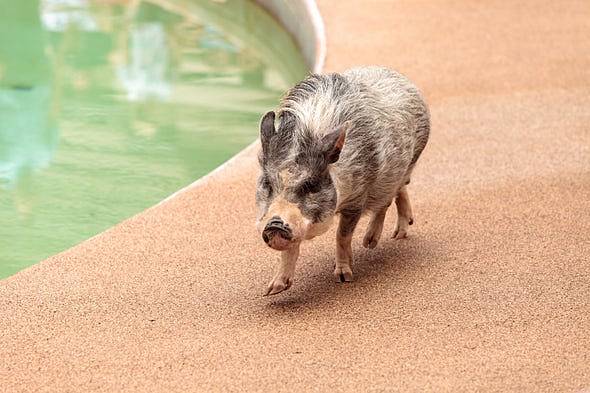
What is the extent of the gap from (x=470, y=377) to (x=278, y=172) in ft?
4.21

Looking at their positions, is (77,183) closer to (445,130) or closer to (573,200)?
(445,130)

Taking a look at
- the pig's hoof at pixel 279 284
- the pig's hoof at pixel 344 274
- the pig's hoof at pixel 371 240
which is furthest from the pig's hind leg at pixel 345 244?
the pig's hoof at pixel 279 284

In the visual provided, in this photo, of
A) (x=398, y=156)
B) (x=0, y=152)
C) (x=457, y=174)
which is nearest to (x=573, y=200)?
(x=457, y=174)

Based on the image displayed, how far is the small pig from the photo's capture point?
17.9 feet

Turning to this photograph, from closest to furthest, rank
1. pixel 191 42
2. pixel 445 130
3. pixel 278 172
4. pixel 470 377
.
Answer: pixel 470 377, pixel 278 172, pixel 445 130, pixel 191 42

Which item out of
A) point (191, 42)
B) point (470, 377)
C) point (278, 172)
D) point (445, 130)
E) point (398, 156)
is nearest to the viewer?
point (470, 377)

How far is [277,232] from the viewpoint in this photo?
5.29 metres

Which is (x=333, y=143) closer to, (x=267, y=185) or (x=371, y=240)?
(x=267, y=185)

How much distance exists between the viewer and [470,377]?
497 centimetres

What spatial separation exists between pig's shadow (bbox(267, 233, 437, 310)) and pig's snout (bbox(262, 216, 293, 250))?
568mm

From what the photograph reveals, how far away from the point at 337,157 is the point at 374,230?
969mm

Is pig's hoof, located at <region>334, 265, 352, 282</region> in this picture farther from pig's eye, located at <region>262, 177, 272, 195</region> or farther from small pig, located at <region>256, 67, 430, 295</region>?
pig's eye, located at <region>262, 177, 272, 195</region>

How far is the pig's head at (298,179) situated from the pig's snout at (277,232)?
24 mm

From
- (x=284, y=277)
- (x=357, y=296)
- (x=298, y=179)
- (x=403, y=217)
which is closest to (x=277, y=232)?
(x=298, y=179)
